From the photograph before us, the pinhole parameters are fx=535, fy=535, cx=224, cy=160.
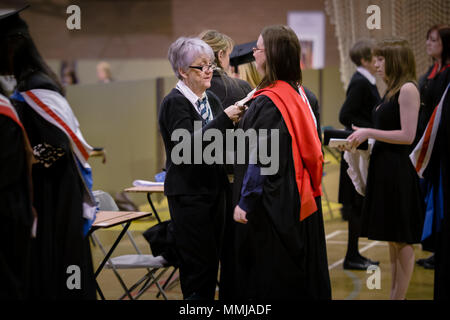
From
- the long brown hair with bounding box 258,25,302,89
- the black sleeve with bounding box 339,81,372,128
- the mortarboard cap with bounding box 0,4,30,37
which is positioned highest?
the mortarboard cap with bounding box 0,4,30,37

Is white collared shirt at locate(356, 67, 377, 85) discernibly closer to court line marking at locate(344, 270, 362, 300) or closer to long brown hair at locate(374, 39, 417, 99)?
Result: long brown hair at locate(374, 39, 417, 99)

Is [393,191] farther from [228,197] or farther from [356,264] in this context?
[356,264]

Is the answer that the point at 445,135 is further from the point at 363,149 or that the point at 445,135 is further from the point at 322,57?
the point at 322,57

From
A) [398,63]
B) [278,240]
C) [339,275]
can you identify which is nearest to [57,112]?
[278,240]

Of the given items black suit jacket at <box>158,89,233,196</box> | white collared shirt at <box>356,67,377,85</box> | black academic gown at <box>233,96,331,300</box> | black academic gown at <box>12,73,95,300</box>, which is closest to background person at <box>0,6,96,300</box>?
black academic gown at <box>12,73,95,300</box>

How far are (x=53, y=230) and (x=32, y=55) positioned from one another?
0.75 metres

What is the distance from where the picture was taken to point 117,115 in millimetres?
5941

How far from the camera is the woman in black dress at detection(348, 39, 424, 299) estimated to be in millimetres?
3355

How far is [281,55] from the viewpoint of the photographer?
8.26 ft

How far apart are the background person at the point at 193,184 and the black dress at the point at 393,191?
3.83ft

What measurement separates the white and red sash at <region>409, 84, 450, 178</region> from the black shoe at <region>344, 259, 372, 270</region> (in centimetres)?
144

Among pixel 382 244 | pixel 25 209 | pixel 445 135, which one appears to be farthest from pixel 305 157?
pixel 382 244

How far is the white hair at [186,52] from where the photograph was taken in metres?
2.76

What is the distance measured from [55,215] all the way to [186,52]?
1.06 meters
